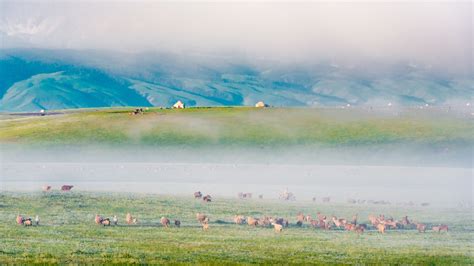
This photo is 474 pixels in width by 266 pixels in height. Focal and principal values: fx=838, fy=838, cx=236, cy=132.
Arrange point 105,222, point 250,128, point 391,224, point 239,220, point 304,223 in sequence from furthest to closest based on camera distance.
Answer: point 250,128, point 304,223, point 239,220, point 391,224, point 105,222

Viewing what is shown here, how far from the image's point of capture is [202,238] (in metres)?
49.9

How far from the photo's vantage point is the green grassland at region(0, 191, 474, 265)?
1702 inches

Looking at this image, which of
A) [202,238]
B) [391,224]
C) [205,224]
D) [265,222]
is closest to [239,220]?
[265,222]

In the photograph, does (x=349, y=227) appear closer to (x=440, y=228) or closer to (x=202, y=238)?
(x=440, y=228)

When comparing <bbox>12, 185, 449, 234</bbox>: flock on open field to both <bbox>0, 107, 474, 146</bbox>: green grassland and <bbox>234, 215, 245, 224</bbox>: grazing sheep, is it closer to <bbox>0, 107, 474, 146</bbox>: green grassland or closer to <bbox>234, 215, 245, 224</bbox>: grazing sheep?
<bbox>234, 215, 245, 224</bbox>: grazing sheep

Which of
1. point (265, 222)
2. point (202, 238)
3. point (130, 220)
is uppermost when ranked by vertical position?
point (265, 222)

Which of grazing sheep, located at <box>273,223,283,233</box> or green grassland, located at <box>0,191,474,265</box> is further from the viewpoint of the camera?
grazing sheep, located at <box>273,223,283,233</box>

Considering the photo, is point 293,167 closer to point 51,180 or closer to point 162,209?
point 51,180

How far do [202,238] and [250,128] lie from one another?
3989 inches

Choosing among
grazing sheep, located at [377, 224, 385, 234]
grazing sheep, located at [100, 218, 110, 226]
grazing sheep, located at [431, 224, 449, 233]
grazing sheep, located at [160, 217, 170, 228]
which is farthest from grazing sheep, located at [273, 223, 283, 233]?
grazing sheep, located at [100, 218, 110, 226]

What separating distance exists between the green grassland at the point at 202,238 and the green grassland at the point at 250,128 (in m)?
67.6

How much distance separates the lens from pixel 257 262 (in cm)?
4222

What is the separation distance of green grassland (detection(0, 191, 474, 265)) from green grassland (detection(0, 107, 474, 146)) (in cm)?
6763

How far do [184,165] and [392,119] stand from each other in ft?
168
